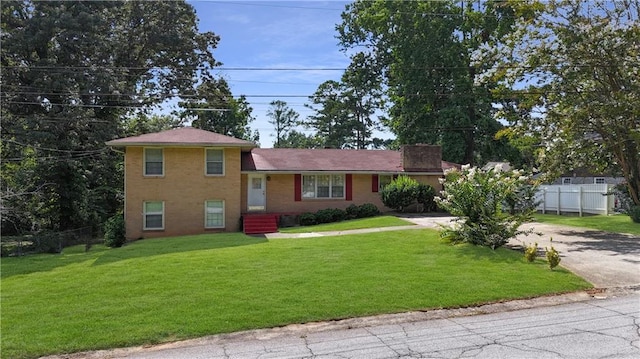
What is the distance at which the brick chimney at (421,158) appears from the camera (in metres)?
26.1

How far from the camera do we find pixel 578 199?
2344 cm

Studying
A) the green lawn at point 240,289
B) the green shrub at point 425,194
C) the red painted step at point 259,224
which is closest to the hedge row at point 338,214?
the red painted step at point 259,224

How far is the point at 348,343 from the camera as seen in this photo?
6066mm

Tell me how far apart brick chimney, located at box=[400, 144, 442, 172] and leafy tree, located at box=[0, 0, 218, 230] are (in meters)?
17.8

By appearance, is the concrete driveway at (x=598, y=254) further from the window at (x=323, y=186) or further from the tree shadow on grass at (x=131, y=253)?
the window at (x=323, y=186)

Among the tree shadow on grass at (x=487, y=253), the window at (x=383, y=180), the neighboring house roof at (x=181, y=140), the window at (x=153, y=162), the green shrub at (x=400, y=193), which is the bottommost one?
the tree shadow on grass at (x=487, y=253)

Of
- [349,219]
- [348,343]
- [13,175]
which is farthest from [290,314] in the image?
[13,175]

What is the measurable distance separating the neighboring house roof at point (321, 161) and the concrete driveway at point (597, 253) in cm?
1047

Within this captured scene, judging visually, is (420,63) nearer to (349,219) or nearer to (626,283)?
(349,219)

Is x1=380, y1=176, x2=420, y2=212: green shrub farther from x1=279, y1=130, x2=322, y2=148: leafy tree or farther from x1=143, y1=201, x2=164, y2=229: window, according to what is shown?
x1=279, y1=130, x2=322, y2=148: leafy tree

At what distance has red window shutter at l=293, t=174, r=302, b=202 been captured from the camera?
23.6 meters

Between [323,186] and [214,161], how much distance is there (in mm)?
6409

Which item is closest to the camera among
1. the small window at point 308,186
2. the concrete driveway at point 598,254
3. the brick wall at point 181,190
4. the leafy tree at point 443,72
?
the concrete driveway at point 598,254

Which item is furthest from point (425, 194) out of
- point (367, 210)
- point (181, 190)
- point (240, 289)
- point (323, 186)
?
Result: point (240, 289)
